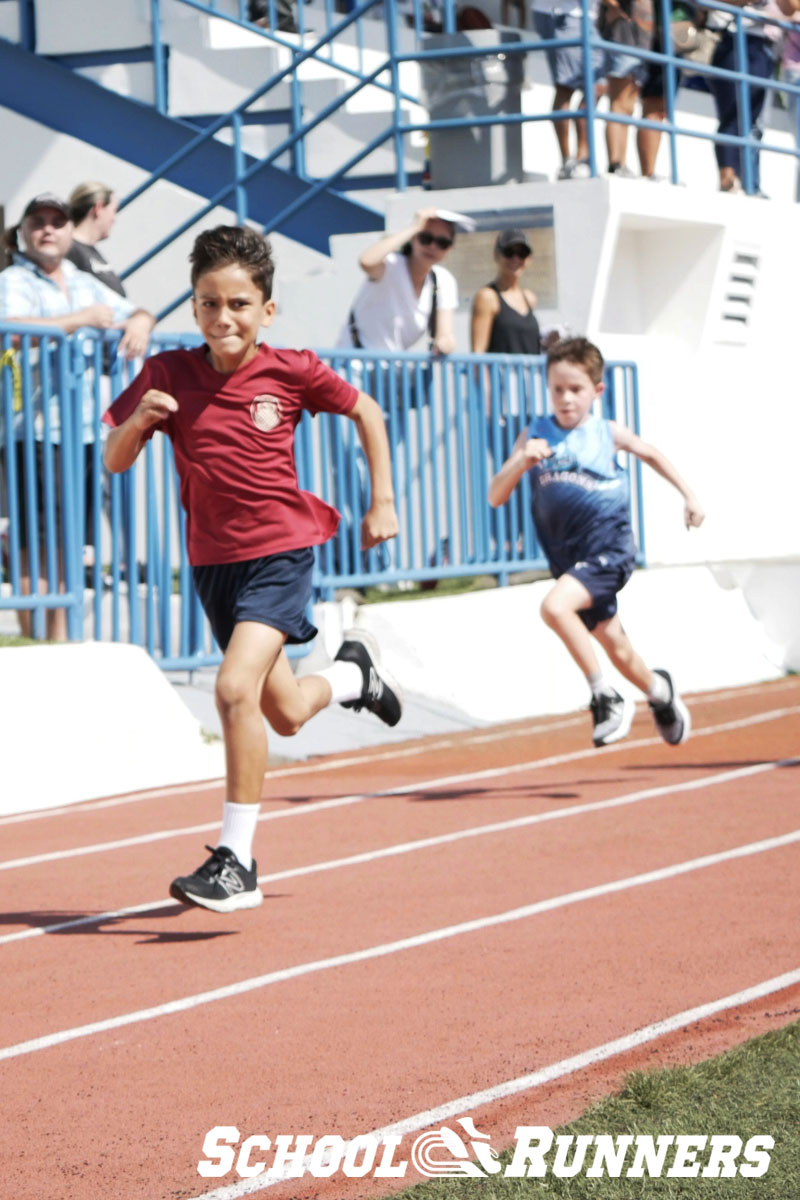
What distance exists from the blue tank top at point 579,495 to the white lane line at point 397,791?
114cm

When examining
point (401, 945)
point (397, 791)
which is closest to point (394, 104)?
point (397, 791)

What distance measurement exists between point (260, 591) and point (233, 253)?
1075 millimetres

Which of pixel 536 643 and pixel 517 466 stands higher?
pixel 517 466

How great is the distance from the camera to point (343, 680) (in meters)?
7.46

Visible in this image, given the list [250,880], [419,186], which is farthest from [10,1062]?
[419,186]

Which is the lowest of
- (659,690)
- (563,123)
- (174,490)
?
(659,690)

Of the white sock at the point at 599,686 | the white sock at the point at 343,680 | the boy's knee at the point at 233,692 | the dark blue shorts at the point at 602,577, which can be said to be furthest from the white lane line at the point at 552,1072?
the dark blue shorts at the point at 602,577

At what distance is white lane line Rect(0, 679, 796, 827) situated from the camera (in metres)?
9.13

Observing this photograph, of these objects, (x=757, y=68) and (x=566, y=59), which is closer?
(x=566, y=59)

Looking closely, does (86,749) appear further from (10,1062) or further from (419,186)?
(419,186)

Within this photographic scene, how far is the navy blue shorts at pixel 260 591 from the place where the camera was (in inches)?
252

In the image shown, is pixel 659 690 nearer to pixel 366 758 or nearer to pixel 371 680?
pixel 366 758

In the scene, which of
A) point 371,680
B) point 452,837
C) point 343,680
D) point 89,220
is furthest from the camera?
point 89,220

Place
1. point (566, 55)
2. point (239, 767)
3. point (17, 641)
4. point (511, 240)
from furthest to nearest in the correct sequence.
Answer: point (566, 55) < point (511, 240) < point (17, 641) < point (239, 767)
